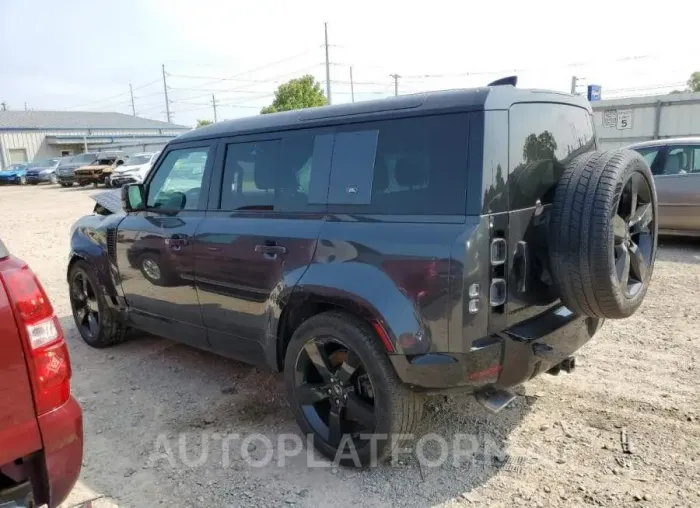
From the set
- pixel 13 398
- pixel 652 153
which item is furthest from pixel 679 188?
pixel 13 398

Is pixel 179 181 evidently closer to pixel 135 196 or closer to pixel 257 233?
pixel 135 196

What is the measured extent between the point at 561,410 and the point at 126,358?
3.62 metres

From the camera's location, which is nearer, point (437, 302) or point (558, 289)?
point (437, 302)

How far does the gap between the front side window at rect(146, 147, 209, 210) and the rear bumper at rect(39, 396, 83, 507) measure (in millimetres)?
2016

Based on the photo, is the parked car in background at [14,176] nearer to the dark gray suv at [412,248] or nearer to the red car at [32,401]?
the dark gray suv at [412,248]

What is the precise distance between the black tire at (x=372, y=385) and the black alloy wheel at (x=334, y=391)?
0.7 inches

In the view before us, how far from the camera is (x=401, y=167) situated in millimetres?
2811

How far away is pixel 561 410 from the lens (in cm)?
351

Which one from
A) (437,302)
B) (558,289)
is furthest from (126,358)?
(558,289)

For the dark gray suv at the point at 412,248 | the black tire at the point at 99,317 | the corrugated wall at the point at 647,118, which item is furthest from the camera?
the corrugated wall at the point at 647,118

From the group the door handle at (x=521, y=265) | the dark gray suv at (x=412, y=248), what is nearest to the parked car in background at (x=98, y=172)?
the dark gray suv at (x=412, y=248)

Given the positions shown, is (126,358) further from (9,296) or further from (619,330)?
(619,330)

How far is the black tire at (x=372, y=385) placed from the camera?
9.11ft

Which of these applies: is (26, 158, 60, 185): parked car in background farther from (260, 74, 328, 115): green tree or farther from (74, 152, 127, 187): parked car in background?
(260, 74, 328, 115): green tree
